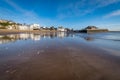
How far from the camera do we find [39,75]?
15.5 feet

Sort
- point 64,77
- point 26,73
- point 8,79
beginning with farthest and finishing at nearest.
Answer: point 26,73, point 64,77, point 8,79

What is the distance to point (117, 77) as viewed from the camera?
4582 millimetres

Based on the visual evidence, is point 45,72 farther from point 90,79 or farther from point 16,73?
point 90,79

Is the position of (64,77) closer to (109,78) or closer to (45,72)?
(45,72)

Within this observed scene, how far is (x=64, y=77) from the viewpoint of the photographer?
4574mm

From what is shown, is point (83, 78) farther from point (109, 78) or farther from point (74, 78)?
point (109, 78)

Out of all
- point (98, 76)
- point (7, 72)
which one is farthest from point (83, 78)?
point (7, 72)

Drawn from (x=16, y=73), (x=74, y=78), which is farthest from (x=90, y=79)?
(x=16, y=73)

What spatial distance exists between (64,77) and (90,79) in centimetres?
110

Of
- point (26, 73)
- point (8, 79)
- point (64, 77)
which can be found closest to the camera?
point (8, 79)

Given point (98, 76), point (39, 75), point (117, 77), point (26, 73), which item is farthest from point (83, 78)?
point (26, 73)

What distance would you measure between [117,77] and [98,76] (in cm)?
80

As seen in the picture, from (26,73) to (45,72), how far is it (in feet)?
2.89

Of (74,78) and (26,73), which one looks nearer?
(74,78)
